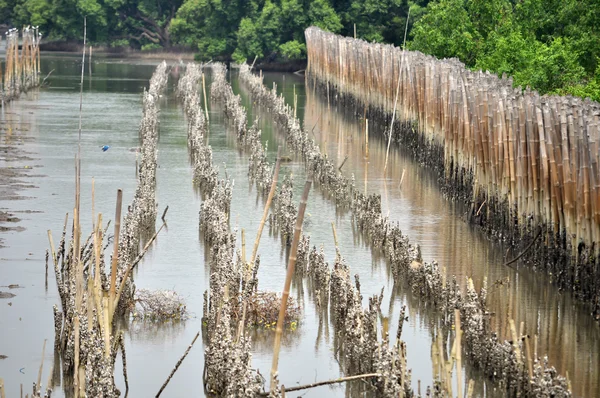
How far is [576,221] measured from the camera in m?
12.2

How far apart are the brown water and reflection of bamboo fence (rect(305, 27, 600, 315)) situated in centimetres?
47

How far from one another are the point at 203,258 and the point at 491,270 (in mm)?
3786

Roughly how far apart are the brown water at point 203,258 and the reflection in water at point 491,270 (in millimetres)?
24

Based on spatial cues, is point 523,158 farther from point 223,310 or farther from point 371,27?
point 371,27

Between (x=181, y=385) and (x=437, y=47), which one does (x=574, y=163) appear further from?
(x=437, y=47)

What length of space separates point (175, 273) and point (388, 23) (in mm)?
38850

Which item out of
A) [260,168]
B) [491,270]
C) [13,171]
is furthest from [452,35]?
[491,270]

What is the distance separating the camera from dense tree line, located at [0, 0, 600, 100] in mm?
23531

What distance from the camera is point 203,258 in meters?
14.6

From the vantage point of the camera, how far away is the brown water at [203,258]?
10602 millimetres

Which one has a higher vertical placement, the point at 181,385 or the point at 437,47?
the point at 437,47

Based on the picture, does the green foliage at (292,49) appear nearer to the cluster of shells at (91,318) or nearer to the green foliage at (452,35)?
the green foliage at (452,35)

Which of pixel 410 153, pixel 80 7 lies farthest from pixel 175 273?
pixel 80 7

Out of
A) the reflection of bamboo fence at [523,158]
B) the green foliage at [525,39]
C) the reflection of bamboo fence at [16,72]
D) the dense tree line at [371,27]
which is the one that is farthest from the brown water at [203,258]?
the reflection of bamboo fence at [16,72]
